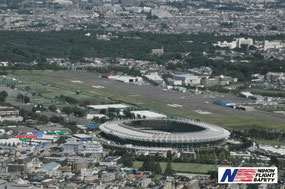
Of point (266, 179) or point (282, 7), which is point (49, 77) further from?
point (282, 7)

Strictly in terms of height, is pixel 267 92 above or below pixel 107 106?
below

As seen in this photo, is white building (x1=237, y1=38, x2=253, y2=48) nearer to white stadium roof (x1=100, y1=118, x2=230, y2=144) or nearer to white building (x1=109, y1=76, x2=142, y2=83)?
white building (x1=109, y1=76, x2=142, y2=83)

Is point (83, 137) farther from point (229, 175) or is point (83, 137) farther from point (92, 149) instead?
point (229, 175)

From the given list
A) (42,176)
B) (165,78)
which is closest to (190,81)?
(165,78)

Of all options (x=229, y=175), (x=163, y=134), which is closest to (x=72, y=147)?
(x=163, y=134)

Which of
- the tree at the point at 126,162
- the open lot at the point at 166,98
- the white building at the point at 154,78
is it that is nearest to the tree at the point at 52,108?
the open lot at the point at 166,98

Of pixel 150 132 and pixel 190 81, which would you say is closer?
pixel 150 132
